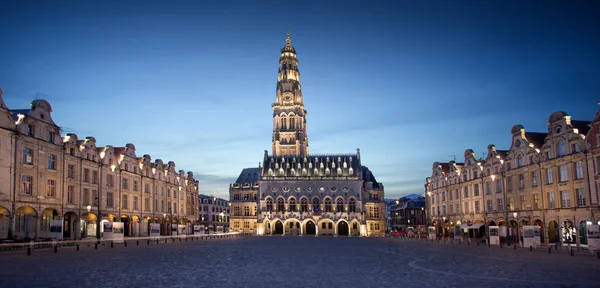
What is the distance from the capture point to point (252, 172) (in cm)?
14138

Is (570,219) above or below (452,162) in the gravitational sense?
below

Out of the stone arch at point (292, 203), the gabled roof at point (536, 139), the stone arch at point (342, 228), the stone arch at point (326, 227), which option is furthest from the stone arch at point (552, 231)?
the stone arch at point (292, 203)

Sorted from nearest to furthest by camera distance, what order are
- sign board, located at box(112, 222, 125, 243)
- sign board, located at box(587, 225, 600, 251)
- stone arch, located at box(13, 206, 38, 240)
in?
1. sign board, located at box(587, 225, 600, 251)
2. stone arch, located at box(13, 206, 38, 240)
3. sign board, located at box(112, 222, 125, 243)

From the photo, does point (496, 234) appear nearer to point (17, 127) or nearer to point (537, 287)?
point (537, 287)

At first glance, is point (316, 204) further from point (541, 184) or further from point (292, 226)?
point (541, 184)

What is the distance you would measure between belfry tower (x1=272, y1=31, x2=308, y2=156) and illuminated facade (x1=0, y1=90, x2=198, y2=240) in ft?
192

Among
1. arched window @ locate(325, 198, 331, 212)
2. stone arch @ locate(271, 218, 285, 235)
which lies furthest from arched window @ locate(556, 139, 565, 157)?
stone arch @ locate(271, 218, 285, 235)

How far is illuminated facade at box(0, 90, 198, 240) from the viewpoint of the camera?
45.7 meters

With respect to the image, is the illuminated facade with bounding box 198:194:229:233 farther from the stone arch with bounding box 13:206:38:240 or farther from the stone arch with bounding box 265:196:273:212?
the stone arch with bounding box 13:206:38:240

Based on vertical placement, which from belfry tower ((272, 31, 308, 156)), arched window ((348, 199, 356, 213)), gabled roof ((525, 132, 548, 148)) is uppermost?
belfry tower ((272, 31, 308, 156))

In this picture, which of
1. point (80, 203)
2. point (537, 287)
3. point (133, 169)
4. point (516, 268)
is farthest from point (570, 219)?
point (133, 169)

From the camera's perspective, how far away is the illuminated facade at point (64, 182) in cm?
4572

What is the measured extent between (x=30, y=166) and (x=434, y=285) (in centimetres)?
4265

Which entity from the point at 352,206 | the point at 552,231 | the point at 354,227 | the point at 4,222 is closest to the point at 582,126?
the point at 552,231
